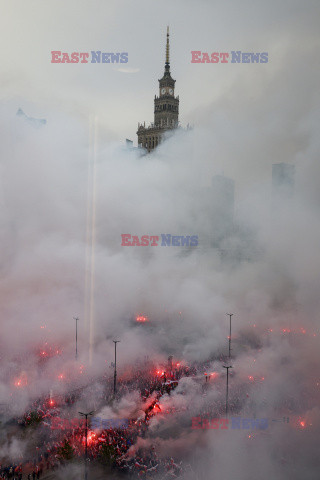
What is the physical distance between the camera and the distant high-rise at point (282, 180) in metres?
34.6

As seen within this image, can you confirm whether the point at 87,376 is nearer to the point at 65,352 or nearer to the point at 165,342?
the point at 65,352

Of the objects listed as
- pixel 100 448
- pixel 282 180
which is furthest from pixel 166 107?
pixel 100 448

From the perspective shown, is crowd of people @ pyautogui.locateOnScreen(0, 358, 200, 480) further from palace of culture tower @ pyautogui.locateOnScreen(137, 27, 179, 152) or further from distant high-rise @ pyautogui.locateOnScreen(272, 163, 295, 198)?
palace of culture tower @ pyautogui.locateOnScreen(137, 27, 179, 152)

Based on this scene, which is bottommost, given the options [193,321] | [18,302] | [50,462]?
[50,462]

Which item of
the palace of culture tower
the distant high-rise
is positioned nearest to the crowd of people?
the distant high-rise

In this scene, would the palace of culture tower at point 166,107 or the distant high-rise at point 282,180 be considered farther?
the palace of culture tower at point 166,107

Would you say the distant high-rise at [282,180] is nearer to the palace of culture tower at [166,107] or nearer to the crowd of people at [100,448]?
the palace of culture tower at [166,107]

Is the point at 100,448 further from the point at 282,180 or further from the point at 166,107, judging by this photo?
the point at 166,107

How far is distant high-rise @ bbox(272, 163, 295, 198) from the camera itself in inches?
1362

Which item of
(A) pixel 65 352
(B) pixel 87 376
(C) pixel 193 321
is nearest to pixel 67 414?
(B) pixel 87 376

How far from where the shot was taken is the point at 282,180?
1459 inches

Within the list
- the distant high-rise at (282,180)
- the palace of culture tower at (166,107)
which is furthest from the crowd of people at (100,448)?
the palace of culture tower at (166,107)

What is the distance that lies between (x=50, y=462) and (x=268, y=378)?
1433 cm

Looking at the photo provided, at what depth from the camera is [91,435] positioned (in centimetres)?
1889
